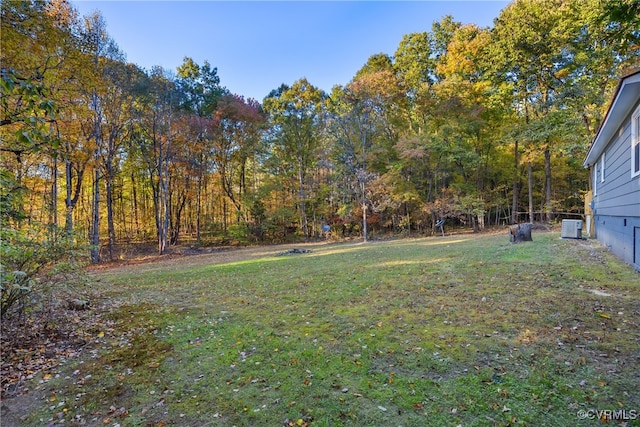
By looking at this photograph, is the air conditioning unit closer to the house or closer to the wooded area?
the house

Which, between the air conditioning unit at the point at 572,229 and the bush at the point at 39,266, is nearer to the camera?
the bush at the point at 39,266

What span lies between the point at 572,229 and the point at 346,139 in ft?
38.5

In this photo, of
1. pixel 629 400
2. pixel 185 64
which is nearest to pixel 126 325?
pixel 629 400

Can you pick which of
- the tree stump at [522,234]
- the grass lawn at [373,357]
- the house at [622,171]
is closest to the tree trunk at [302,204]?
the tree stump at [522,234]

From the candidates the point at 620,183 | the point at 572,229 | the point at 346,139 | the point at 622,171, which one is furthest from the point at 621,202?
the point at 346,139

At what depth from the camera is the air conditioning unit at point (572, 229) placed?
9.70 m

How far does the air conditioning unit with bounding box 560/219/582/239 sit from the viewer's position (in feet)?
31.8

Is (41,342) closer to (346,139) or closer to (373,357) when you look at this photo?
(373,357)

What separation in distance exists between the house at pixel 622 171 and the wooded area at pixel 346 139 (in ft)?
21.4

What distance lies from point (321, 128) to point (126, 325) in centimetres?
1909

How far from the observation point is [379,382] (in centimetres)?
254

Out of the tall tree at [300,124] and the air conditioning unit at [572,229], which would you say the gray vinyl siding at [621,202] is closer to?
the air conditioning unit at [572,229]

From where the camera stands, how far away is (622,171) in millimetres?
6121

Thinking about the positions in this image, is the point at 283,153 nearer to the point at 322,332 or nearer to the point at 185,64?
the point at 185,64
